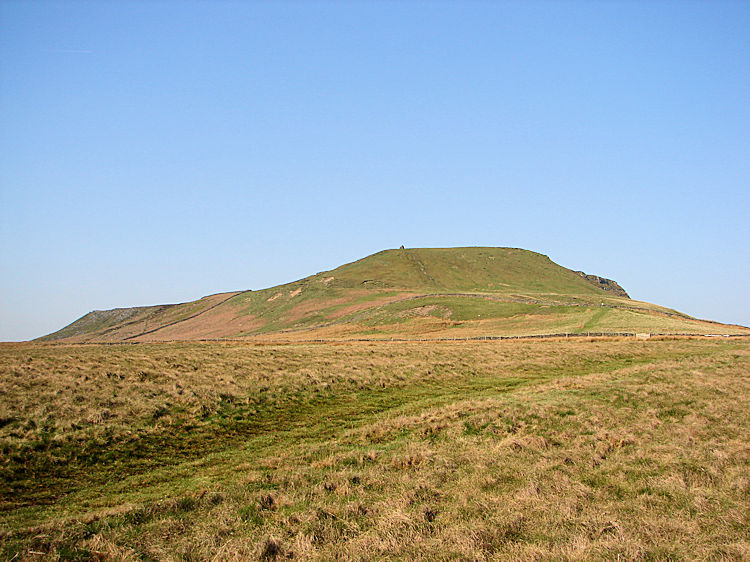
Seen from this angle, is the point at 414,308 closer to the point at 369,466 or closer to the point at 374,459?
the point at 374,459

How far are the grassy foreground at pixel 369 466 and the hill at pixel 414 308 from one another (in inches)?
1757

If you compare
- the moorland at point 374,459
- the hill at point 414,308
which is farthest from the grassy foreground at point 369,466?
the hill at point 414,308

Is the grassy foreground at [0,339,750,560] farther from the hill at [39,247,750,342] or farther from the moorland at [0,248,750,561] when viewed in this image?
the hill at [39,247,750,342]

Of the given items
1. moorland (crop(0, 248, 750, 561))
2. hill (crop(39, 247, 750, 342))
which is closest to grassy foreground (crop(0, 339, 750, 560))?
moorland (crop(0, 248, 750, 561))

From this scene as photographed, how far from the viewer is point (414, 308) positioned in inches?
3765

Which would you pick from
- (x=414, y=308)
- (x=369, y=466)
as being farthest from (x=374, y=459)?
(x=414, y=308)

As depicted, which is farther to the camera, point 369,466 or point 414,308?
point 414,308

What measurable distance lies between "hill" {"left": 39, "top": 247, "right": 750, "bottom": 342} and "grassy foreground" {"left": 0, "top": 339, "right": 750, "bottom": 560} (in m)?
44.6

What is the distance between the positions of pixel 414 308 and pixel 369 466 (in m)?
83.2

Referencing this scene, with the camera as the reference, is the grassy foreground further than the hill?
No

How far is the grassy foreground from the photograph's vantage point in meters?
7.98

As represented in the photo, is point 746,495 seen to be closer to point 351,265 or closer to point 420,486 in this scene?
point 420,486

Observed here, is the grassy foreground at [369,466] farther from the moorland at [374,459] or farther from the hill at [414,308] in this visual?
the hill at [414,308]

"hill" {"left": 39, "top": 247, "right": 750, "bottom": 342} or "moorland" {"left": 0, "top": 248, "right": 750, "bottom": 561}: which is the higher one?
"hill" {"left": 39, "top": 247, "right": 750, "bottom": 342}
